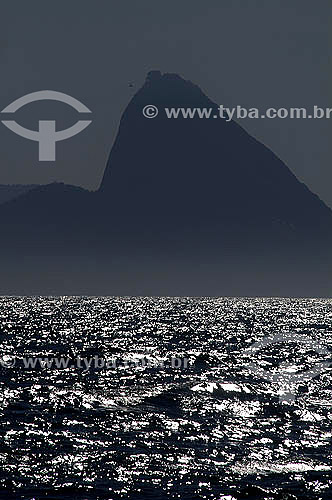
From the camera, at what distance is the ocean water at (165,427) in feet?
130

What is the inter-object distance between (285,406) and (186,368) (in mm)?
32935

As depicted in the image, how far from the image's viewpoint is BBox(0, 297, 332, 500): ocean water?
39.8 meters

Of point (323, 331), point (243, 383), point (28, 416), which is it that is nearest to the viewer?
point (28, 416)

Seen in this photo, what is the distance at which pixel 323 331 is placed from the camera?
180 meters

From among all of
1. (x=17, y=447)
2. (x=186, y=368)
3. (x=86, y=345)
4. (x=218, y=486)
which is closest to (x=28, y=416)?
(x=17, y=447)

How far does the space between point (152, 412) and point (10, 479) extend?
72.1ft

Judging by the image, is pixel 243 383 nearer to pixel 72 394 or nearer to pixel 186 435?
pixel 72 394

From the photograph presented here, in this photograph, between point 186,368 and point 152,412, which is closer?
point 152,412

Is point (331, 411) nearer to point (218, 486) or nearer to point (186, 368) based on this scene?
point (218, 486)

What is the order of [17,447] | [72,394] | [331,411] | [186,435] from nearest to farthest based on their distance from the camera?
[17,447], [186,435], [331,411], [72,394]

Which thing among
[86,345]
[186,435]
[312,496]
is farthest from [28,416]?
[86,345]

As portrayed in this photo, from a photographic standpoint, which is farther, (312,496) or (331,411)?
(331,411)

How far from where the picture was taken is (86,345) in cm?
13125

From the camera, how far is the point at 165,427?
54500 millimetres
